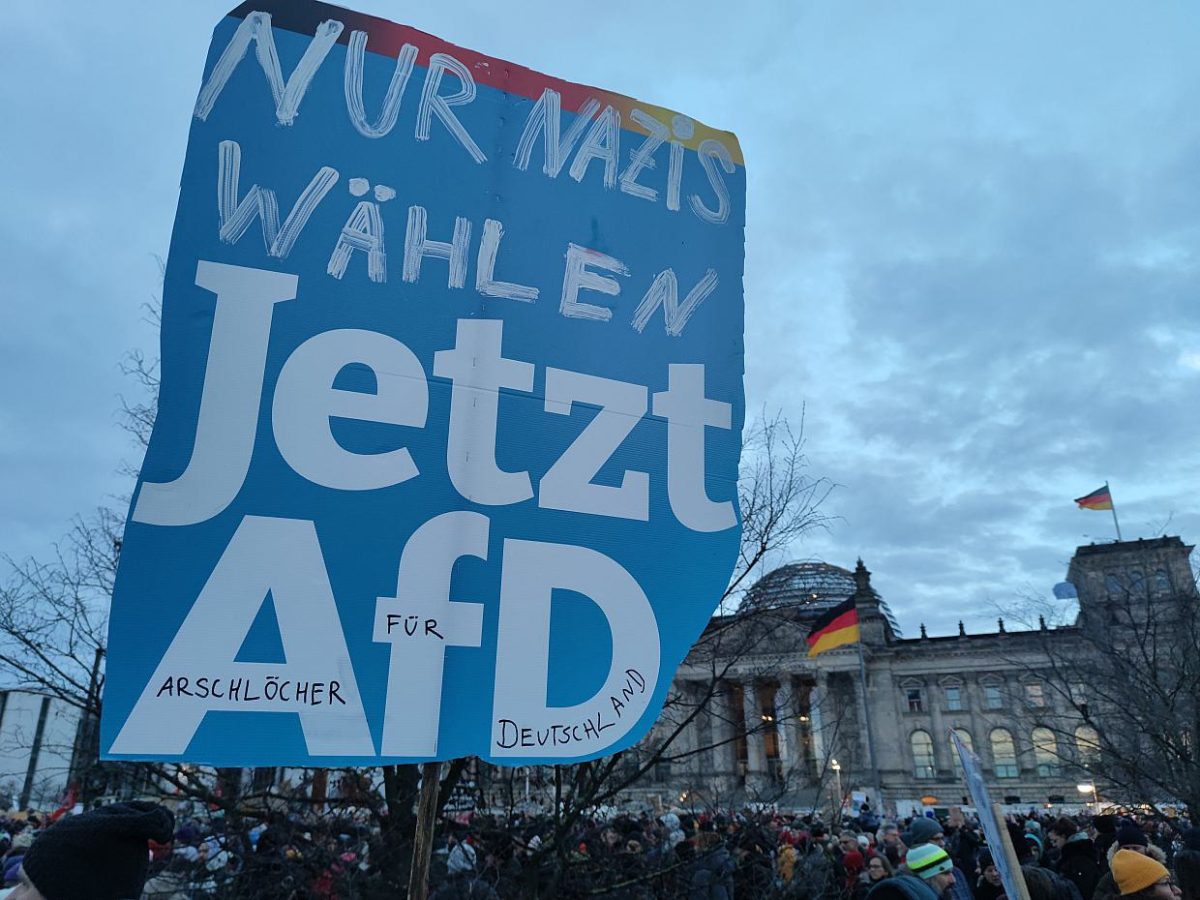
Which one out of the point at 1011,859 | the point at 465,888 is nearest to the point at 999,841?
the point at 1011,859

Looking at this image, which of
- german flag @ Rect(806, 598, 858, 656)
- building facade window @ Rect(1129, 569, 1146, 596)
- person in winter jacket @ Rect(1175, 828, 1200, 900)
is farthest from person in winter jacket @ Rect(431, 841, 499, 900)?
german flag @ Rect(806, 598, 858, 656)

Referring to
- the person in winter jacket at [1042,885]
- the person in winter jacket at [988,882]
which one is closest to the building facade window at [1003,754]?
the person in winter jacket at [988,882]

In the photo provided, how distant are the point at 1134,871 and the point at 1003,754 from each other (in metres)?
70.7

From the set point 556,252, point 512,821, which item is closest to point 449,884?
point 512,821

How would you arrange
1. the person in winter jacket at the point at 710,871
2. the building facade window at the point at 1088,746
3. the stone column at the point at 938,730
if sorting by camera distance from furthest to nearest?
the stone column at the point at 938,730
the building facade window at the point at 1088,746
the person in winter jacket at the point at 710,871

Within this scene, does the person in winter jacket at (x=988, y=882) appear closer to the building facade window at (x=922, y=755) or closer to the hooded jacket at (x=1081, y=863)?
the hooded jacket at (x=1081, y=863)

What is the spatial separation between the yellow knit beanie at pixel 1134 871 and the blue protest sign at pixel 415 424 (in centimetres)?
263

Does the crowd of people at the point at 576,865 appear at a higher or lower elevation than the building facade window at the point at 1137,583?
lower

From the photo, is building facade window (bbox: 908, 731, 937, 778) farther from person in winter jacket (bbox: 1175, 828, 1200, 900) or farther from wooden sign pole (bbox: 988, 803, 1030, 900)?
wooden sign pole (bbox: 988, 803, 1030, 900)

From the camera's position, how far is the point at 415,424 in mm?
2666

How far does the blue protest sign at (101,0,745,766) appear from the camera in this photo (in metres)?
2.32

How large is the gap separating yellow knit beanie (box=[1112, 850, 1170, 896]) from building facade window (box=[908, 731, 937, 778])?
233 ft

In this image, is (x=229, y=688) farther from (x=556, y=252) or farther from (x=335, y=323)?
(x=556, y=252)

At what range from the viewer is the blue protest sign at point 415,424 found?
2.32 meters
